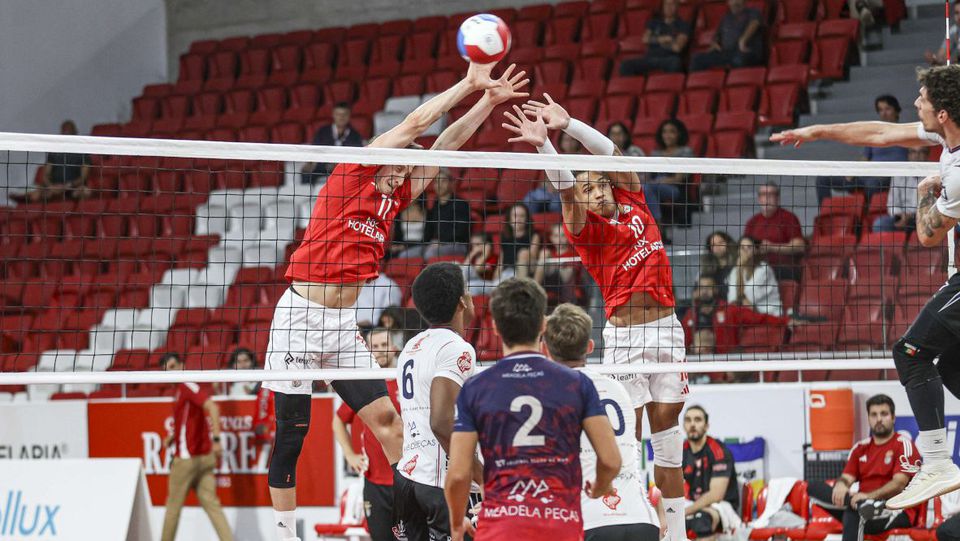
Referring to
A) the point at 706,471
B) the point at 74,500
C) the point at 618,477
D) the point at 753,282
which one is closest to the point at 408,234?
the point at 753,282

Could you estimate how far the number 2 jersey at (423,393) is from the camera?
20.9ft

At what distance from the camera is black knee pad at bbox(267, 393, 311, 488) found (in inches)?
306

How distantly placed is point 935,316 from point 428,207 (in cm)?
840

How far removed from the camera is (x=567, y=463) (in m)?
5.41

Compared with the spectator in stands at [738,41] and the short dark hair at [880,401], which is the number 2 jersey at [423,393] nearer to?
the short dark hair at [880,401]

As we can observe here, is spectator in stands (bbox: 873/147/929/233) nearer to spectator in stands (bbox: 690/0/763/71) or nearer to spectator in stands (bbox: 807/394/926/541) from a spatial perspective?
spectator in stands (bbox: 807/394/926/541)

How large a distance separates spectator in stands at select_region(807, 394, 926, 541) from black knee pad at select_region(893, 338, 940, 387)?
3.92 meters

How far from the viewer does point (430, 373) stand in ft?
Answer: 21.1

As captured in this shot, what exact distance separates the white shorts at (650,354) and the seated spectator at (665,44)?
10.3 metres

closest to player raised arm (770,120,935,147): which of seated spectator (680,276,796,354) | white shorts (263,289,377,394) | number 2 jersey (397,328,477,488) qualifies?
number 2 jersey (397,328,477,488)

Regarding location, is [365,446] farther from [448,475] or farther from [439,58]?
[439,58]

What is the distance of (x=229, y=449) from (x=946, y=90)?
10078mm

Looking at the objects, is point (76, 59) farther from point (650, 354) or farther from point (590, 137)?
point (650, 354)

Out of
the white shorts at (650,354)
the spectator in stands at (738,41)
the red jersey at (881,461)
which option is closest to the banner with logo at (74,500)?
the white shorts at (650,354)
